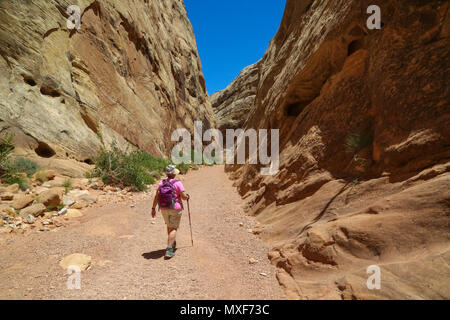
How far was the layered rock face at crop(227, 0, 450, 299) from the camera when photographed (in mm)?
2369

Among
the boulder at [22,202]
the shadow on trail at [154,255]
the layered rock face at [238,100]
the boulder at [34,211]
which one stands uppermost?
the layered rock face at [238,100]

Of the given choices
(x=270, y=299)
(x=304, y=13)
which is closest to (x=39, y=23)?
(x=304, y=13)

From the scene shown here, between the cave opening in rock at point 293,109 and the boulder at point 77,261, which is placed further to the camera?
the cave opening in rock at point 293,109

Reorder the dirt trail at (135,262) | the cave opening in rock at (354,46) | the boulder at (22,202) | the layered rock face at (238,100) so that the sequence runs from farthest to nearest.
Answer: the layered rock face at (238,100), the cave opening in rock at (354,46), the boulder at (22,202), the dirt trail at (135,262)

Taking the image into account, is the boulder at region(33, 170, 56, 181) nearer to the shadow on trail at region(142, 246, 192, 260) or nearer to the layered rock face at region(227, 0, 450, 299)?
the shadow on trail at region(142, 246, 192, 260)

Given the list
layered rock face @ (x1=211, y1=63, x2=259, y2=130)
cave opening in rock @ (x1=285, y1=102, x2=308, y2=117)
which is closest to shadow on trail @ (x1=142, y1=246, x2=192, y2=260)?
cave opening in rock @ (x1=285, y1=102, x2=308, y2=117)

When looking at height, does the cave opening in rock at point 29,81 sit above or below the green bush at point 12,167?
above

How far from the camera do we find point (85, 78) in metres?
10.6

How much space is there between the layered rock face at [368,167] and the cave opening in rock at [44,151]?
725 cm

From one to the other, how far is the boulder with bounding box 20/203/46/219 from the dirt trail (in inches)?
27.4

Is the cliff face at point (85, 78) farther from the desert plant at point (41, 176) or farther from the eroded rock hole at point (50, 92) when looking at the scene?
the desert plant at point (41, 176)

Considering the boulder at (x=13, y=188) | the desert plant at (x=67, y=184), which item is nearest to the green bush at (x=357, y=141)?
the desert plant at (x=67, y=184)

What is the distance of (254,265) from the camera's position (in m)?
3.63

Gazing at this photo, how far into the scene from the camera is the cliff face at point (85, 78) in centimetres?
731
